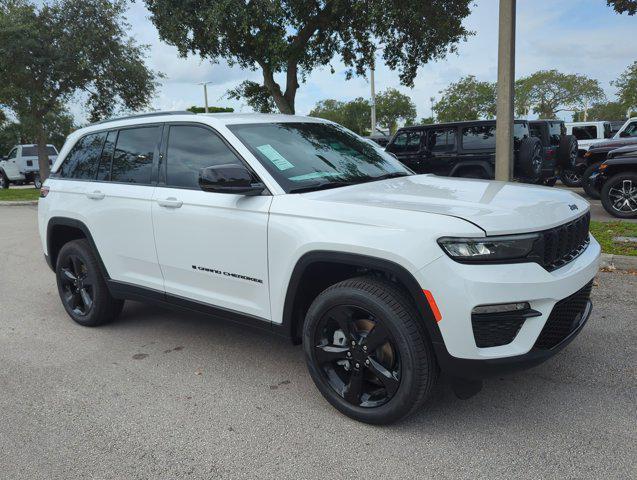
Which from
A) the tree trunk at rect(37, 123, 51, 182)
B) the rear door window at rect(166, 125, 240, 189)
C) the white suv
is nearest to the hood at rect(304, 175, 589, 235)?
the white suv

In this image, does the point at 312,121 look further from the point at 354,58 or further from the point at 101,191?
the point at 354,58

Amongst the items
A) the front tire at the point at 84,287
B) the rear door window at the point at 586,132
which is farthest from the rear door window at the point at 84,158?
the rear door window at the point at 586,132

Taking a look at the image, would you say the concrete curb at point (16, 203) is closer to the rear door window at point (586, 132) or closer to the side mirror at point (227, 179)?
the side mirror at point (227, 179)

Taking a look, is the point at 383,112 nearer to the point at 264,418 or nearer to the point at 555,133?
the point at 555,133

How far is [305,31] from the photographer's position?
12594mm

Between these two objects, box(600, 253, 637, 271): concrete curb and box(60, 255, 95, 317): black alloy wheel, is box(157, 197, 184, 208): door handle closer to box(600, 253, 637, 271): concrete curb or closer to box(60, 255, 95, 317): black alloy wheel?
box(60, 255, 95, 317): black alloy wheel

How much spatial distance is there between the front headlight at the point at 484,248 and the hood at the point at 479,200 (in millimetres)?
46

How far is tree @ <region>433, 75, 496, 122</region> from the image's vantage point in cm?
5988

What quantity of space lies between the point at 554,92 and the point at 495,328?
261 ft

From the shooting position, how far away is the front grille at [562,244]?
286 centimetres

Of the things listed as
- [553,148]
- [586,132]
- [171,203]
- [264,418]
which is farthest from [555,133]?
[264,418]

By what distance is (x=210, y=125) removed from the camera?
12.6 feet

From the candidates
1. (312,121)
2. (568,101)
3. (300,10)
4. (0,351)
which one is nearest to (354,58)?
(300,10)

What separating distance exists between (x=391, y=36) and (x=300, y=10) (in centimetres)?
264
